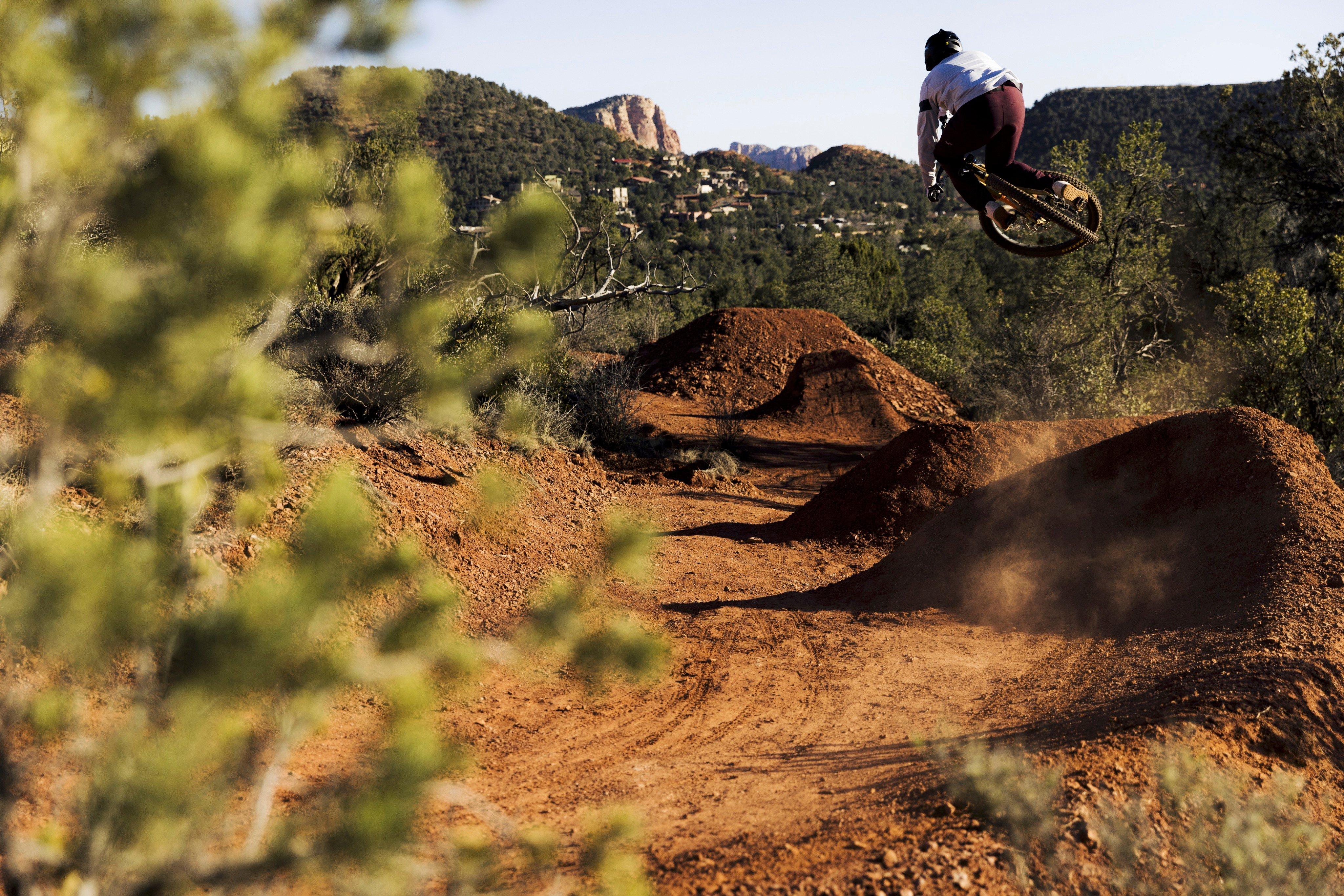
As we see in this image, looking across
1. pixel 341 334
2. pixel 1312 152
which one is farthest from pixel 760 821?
pixel 1312 152

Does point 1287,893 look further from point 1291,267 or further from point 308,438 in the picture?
point 1291,267

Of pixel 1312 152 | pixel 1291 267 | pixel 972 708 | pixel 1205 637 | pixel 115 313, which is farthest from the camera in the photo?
pixel 1291 267

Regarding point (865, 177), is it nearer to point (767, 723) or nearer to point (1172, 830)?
point (767, 723)

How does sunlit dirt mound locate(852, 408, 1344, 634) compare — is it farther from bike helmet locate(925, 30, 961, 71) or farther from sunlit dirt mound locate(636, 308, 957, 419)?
sunlit dirt mound locate(636, 308, 957, 419)

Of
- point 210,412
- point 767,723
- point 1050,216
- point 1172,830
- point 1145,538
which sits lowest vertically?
point 767,723

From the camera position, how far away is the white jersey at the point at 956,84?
4906 mm

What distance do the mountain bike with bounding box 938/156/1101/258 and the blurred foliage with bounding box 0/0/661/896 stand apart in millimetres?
4153

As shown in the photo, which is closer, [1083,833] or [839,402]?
[1083,833]

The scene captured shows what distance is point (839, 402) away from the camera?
22.0 meters

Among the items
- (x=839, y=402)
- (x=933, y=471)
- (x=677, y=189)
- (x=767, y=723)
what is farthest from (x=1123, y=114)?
(x=767, y=723)

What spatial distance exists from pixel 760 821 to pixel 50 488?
12.1 feet

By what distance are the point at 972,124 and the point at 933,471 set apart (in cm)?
841

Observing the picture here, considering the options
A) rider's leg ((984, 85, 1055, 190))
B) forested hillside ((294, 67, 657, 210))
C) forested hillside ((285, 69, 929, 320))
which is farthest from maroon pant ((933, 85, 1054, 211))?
forested hillside ((294, 67, 657, 210))

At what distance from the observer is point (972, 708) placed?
6.25 metres
